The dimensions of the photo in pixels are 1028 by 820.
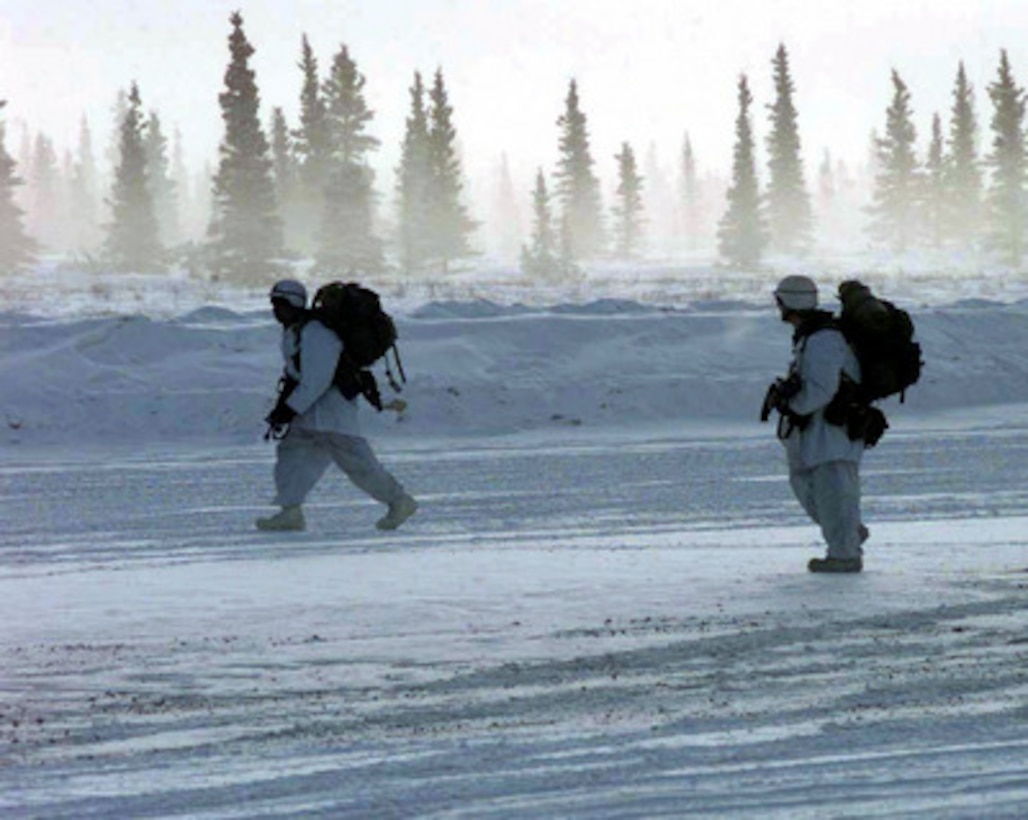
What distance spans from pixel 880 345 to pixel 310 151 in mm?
71984

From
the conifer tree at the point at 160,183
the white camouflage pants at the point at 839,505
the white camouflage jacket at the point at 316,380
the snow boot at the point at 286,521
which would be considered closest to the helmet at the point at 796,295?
the white camouflage pants at the point at 839,505

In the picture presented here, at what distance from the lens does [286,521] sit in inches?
424

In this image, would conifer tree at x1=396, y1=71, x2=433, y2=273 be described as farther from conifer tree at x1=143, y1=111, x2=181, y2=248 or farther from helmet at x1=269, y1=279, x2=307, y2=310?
helmet at x1=269, y1=279, x2=307, y2=310

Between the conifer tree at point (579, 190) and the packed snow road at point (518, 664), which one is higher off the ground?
the conifer tree at point (579, 190)

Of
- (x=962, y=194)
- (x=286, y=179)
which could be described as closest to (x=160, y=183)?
(x=286, y=179)

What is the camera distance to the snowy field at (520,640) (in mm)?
4414

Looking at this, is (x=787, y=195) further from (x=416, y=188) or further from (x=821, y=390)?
(x=821, y=390)

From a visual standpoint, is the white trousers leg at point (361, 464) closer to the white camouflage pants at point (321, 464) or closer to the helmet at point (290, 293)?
the white camouflage pants at point (321, 464)

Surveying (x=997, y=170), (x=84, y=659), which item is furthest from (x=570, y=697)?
(x=997, y=170)

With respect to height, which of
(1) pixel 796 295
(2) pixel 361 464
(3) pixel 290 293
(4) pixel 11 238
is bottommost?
(2) pixel 361 464

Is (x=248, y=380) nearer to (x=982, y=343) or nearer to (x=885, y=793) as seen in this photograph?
(x=982, y=343)

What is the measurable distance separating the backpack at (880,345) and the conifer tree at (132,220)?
2491 inches

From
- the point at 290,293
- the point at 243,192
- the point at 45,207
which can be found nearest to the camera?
the point at 290,293

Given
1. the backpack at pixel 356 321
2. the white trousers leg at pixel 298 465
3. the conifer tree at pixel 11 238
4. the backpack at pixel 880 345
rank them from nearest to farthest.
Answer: the backpack at pixel 880 345 < the backpack at pixel 356 321 < the white trousers leg at pixel 298 465 < the conifer tree at pixel 11 238
